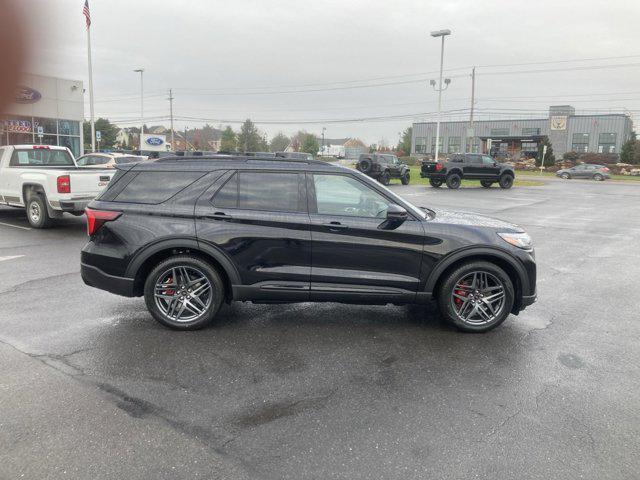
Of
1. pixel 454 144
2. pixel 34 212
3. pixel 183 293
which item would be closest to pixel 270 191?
pixel 183 293

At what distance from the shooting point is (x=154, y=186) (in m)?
5.28

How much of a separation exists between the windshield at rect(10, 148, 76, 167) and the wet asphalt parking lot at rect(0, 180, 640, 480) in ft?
20.8

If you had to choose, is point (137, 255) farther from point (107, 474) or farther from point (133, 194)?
point (107, 474)

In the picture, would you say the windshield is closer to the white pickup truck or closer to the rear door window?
the white pickup truck

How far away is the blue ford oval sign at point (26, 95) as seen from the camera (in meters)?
0.77

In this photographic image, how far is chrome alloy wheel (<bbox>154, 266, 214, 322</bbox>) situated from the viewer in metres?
5.16

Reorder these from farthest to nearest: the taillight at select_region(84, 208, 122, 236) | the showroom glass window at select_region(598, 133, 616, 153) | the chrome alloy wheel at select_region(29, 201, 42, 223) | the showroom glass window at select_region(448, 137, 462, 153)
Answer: the showroom glass window at select_region(448, 137, 462, 153)
the showroom glass window at select_region(598, 133, 616, 153)
the chrome alloy wheel at select_region(29, 201, 42, 223)
the taillight at select_region(84, 208, 122, 236)

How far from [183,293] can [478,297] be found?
3.03 metres

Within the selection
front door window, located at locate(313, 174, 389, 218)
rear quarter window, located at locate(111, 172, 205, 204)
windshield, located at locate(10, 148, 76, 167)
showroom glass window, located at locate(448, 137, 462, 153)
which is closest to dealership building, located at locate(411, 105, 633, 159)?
showroom glass window, located at locate(448, 137, 462, 153)

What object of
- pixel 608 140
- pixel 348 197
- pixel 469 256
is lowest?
pixel 469 256

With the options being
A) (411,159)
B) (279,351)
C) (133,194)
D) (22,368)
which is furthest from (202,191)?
(411,159)

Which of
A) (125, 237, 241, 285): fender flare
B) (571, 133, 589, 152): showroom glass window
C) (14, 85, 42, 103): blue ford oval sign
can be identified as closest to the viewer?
(14, 85, 42, 103): blue ford oval sign

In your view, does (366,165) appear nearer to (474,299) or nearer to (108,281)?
(474,299)

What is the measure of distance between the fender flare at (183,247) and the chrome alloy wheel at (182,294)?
24cm
